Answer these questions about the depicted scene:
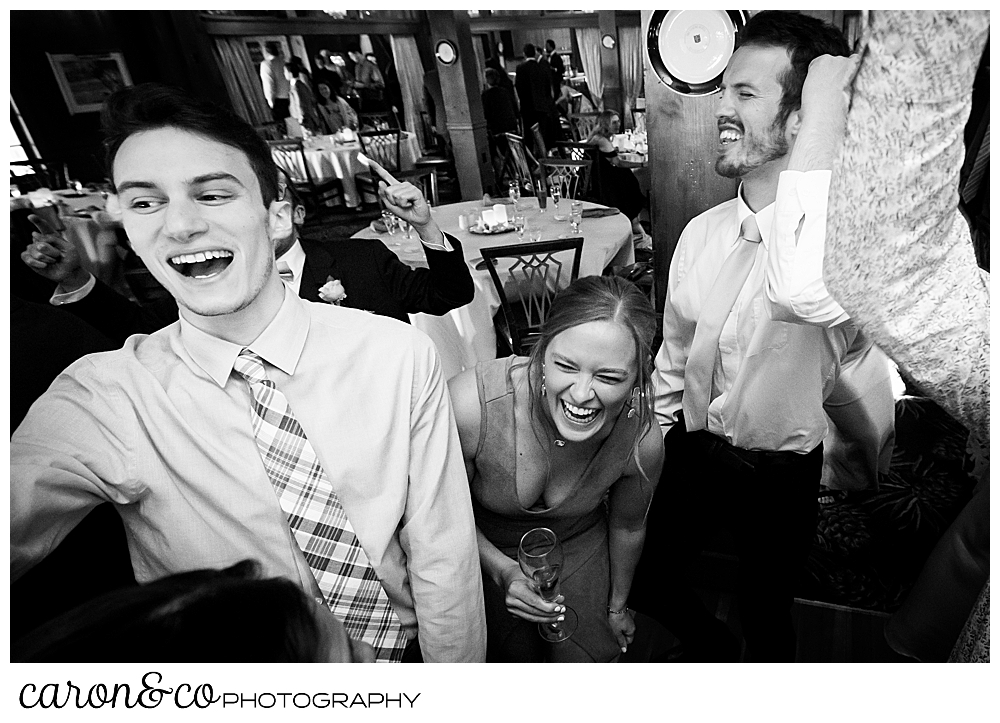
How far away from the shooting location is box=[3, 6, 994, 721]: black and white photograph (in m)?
0.97

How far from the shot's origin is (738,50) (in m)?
1.02

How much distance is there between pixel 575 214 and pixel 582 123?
0.16 m

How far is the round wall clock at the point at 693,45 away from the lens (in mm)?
1019

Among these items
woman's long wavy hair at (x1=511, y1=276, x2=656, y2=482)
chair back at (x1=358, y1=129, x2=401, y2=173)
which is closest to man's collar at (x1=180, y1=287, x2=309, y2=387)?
chair back at (x1=358, y1=129, x2=401, y2=173)

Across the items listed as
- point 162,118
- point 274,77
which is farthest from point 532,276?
point 162,118

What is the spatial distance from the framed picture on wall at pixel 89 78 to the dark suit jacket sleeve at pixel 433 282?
0.50 meters

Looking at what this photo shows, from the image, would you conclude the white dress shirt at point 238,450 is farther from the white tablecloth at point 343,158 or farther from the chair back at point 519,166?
the chair back at point 519,166

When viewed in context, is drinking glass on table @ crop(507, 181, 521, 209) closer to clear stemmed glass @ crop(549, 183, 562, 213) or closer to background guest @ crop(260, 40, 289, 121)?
clear stemmed glass @ crop(549, 183, 562, 213)

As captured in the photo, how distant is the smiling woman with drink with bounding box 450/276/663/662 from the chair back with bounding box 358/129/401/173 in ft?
1.26

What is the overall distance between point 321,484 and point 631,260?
691 millimetres

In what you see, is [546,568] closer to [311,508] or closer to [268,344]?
[311,508]

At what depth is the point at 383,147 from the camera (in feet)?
3.50

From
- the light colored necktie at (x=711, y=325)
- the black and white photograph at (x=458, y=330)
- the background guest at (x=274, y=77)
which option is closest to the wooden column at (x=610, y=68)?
the black and white photograph at (x=458, y=330)
